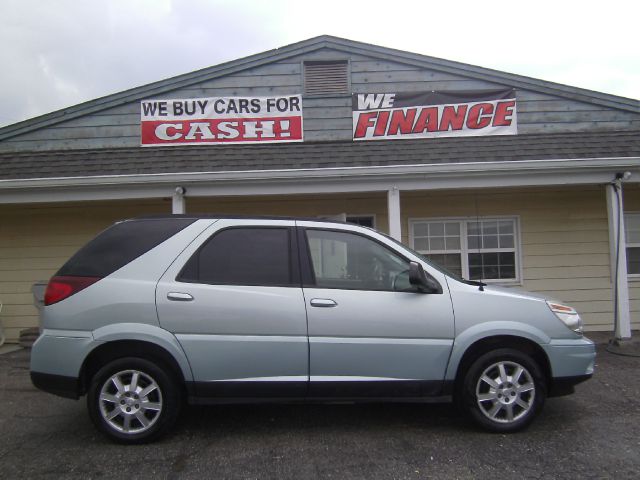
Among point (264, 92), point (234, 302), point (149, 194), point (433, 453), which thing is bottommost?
point (433, 453)

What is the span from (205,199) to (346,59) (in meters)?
3.38

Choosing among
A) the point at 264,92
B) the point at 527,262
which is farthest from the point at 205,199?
the point at 527,262

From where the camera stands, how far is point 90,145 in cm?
830

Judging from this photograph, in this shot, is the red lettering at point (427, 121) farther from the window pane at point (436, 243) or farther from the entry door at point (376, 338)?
the entry door at point (376, 338)

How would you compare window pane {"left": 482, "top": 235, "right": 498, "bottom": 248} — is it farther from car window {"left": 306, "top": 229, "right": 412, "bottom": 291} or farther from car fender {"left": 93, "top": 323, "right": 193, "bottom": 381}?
car fender {"left": 93, "top": 323, "right": 193, "bottom": 381}

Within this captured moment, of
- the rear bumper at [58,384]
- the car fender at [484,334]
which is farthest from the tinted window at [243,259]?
the car fender at [484,334]

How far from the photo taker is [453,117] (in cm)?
812

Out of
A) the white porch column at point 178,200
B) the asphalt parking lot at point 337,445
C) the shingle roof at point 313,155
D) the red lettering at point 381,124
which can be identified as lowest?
the asphalt parking lot at point 337,445

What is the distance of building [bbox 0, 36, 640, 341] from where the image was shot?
8.05 metres

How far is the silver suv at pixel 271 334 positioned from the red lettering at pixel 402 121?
15.1 feet

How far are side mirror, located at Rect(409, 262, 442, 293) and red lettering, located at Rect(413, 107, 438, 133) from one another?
4.77 meters

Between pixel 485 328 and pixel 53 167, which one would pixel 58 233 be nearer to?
pixel 53 167

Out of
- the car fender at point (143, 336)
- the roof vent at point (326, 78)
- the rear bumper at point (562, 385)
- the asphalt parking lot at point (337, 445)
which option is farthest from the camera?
the roof vent at point (326, 78)

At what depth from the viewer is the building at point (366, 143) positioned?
805 centimetres
